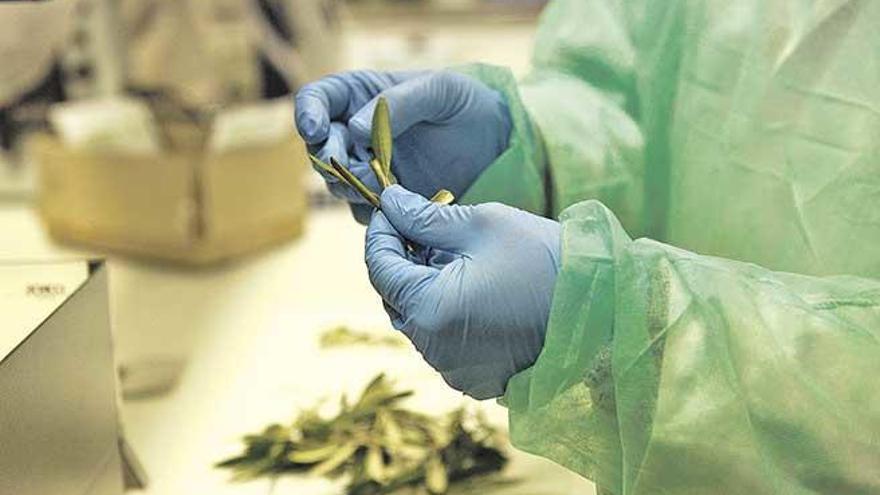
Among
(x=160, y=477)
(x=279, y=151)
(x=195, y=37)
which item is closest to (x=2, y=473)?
(x=160, y=477)

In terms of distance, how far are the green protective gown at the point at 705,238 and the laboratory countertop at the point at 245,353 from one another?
9.5 inches

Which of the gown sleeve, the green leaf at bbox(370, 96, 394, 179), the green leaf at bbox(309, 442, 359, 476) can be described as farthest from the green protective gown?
the green leaf at bbox(309, 442, 359, 476)

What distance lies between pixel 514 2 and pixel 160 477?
1415mm

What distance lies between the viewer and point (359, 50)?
2059mm

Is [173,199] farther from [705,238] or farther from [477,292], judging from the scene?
[477,292]

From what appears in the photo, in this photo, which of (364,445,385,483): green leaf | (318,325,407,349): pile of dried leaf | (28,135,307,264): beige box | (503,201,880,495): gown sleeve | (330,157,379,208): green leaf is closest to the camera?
(503,201,880,495): gown sleeve

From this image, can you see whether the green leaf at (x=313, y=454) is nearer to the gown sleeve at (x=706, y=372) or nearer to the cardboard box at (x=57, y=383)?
the cardboard box at (x=57, y=383)

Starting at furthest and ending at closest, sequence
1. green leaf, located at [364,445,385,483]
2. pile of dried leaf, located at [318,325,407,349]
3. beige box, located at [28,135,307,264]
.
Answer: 1. beige box, located at [28,135,307,264]
2. pile of dried leaf, located at [318,325,407,349]
3. green leaf, located at [364,445,385,483]

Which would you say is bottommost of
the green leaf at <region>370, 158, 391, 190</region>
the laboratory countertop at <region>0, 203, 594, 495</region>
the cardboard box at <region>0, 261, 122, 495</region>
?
the laboratory countertop at <region>0, 203, 594, 495</region>

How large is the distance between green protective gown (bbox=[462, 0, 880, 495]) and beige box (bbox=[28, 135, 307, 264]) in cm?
60

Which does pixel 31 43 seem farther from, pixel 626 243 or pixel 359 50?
pixel 359 50

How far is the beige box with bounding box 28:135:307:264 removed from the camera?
1378 mm

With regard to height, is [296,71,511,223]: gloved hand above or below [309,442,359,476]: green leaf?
above

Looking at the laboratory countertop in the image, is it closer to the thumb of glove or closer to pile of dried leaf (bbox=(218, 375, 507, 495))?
pile of dried leaf (bbox=(218, 375, 507, 495))
